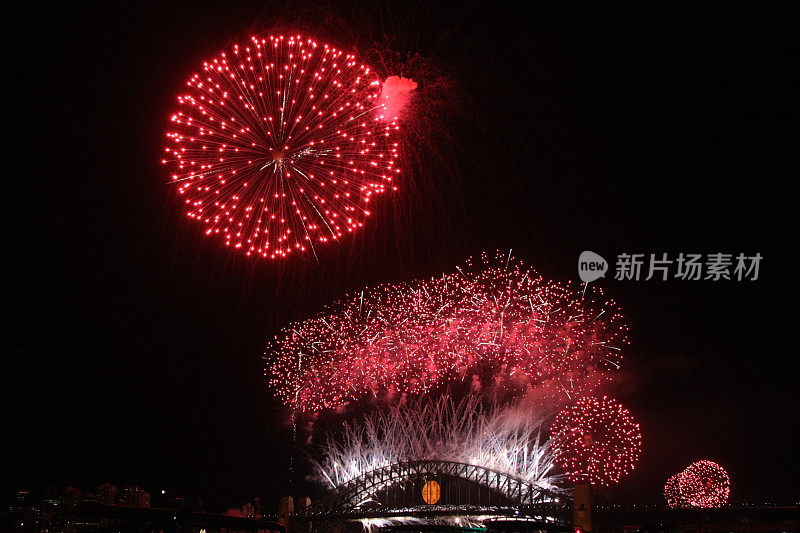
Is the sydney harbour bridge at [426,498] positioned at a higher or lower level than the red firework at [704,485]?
lower

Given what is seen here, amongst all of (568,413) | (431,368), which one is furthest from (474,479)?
(431,368)

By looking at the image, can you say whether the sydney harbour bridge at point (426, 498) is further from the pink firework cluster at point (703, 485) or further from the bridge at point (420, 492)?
the pink firework cluster at point (703, 485)

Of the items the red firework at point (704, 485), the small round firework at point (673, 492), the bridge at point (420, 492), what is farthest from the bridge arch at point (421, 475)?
the small round firework at point (673, 492)

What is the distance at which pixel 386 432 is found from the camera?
3350 centimetres

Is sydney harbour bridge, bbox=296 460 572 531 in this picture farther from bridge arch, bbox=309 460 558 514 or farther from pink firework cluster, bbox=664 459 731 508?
pink firework cluster, bbox=664 459 731 508

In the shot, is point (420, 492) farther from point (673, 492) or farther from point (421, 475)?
point (673, 492)

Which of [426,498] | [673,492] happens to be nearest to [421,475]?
[426,498]

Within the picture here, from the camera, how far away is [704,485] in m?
32.8

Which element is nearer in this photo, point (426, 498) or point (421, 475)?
point (421, 475)

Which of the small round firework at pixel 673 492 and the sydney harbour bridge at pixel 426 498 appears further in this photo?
the small round firework at pixel 673 492

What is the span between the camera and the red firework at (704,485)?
32531 mm

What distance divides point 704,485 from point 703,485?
49 millimetres

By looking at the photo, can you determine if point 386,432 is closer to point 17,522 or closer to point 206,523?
point 17,522

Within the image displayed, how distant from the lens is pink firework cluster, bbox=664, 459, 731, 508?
32531 millimetres
